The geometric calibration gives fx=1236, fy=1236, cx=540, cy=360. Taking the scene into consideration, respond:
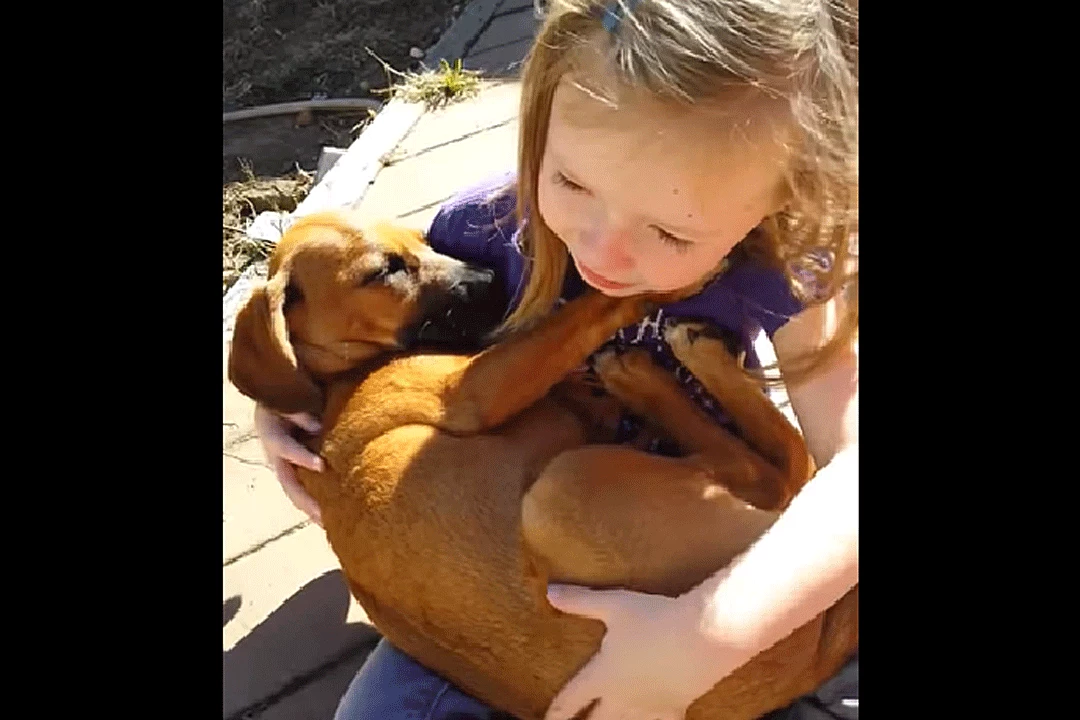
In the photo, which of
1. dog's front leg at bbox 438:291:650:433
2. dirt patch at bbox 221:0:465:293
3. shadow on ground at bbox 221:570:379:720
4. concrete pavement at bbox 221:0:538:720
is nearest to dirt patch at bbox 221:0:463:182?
dirt patch at bbox 221:0:465:293

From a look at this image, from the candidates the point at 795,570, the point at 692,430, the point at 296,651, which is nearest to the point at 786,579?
the point at 795,570

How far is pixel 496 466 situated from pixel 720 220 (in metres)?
0.55

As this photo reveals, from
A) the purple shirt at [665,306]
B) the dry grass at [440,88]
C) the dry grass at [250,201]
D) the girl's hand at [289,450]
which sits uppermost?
the purple shirt at [665,306]

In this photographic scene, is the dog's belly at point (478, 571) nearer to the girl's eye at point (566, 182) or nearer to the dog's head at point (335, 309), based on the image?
the dog's head at point (335, 309)

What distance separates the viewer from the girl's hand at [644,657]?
1687mm

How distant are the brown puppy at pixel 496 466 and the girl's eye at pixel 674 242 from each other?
0.31 meters

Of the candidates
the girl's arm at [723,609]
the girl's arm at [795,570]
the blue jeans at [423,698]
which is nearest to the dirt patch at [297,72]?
the blue jeans at [423,698]

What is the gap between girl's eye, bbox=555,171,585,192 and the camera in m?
1.68

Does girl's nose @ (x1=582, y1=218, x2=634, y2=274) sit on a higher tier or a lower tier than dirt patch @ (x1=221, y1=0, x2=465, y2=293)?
higher

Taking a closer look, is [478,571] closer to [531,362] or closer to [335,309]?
[531,362]

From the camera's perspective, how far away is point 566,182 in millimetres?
1691

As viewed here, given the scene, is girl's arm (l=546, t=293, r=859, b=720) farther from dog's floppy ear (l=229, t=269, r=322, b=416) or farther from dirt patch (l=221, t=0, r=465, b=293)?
dirt patch (l=221, t=0, r=465, b=293)
